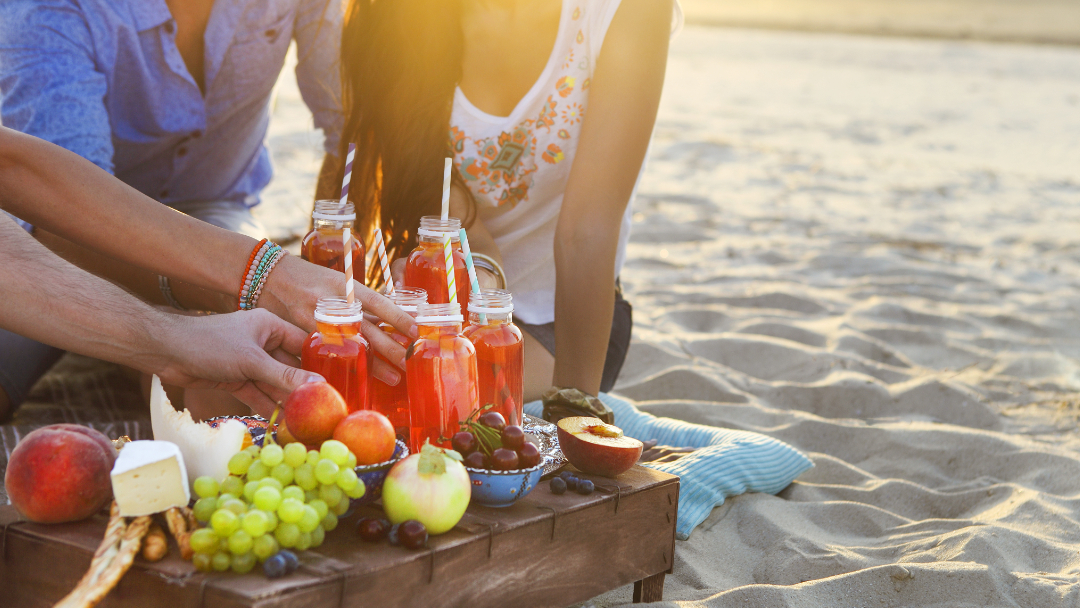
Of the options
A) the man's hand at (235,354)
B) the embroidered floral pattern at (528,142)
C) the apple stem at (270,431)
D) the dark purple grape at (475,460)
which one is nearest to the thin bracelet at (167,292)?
the man's hand at (235,354)

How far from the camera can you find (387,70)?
8.55 ft

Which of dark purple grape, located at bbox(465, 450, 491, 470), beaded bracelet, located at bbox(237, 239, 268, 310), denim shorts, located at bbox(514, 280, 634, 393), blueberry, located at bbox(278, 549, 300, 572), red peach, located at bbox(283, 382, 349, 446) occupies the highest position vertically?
beaded bracelet, located at bbox(237, 239, 268, 310)

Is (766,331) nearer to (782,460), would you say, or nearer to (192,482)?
(782,460)

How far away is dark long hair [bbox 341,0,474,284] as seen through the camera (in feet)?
8.54

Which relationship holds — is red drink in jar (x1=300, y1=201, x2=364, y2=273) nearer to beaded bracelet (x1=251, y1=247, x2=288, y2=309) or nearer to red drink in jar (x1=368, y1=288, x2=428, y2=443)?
beaded bracelet (x1=251, y1=247, x2=288, y2=309)

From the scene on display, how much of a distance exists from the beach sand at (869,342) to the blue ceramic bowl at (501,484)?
583mm

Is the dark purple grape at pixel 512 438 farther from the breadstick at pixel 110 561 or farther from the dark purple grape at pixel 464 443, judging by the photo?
the breadstick at pixel 110 561

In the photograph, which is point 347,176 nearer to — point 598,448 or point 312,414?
point 312,414

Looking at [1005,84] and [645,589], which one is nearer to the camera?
[645,589]

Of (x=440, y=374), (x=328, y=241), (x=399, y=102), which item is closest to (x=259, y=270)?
(x=328, y=241)

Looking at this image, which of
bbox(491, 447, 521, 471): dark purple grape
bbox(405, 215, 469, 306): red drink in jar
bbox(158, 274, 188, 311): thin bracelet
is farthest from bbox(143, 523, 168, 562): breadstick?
bbox(158, 274, 188, 311): thin bracelet

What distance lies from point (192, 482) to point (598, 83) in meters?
1.58

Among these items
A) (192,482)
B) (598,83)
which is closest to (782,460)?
(598,83)

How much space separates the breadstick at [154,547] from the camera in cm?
122
